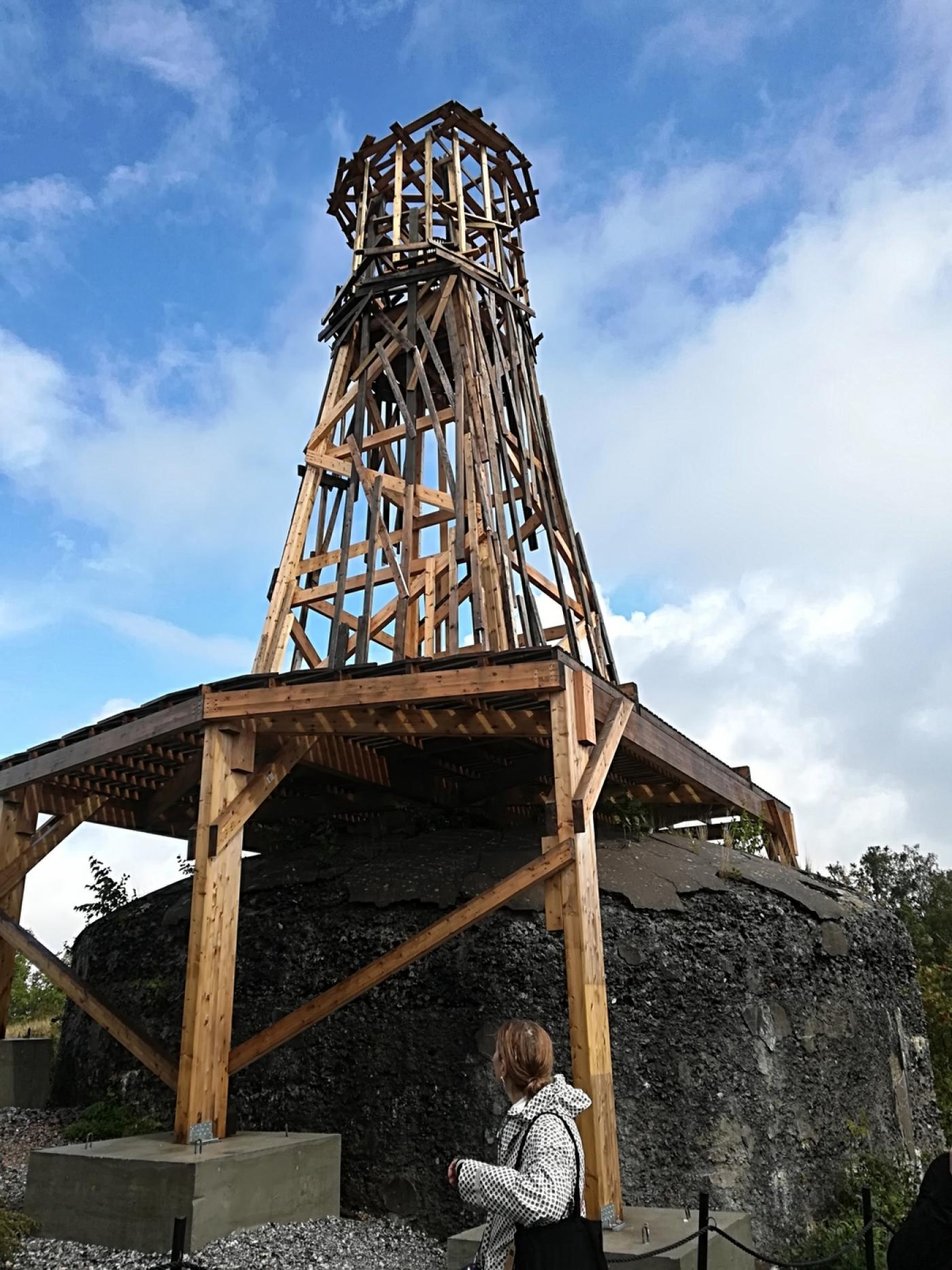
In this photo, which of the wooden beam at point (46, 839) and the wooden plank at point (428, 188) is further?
the wooden plank at point (428, 188)

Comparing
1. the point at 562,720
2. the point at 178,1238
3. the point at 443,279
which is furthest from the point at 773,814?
the point at 178,1238

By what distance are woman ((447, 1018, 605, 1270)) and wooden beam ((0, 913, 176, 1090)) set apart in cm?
539

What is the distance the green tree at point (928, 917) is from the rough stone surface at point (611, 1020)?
3044 mm

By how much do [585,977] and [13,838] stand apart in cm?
693

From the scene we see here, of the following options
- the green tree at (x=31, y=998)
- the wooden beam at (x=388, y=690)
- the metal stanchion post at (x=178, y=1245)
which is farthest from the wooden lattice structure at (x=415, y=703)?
the green tree at (x=31, y=998)

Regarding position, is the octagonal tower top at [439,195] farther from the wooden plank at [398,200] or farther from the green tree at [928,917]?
the green tree at [928,917]

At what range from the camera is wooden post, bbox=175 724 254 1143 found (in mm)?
7520

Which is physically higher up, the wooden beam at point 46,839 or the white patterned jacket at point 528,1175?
the wooden beam at point 46,839

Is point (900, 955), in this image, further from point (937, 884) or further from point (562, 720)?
point (937, 884)

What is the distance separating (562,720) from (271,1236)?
405 cm

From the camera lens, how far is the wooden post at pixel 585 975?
6.25m

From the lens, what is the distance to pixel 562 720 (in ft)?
24.0

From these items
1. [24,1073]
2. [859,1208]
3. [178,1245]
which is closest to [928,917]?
[859,1208]

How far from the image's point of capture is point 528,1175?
3.13 m
